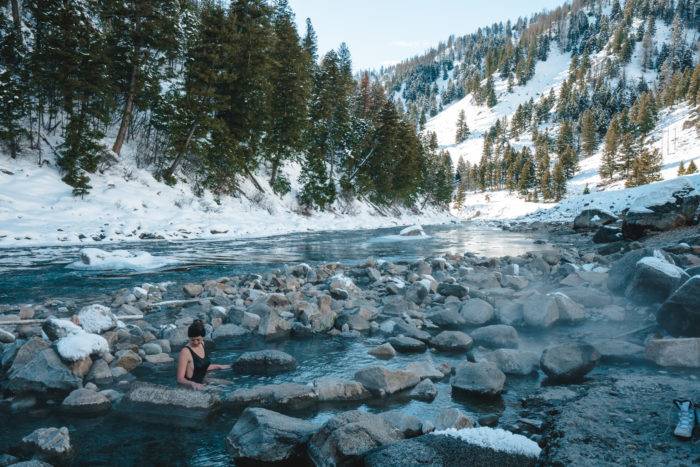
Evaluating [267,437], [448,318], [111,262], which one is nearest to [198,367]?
[267,437]

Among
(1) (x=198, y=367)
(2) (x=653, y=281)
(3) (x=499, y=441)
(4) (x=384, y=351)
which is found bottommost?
(4) (x=384, y=351)

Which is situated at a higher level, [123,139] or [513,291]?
[123,139]

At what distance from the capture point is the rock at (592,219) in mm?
31438

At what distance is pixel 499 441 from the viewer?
3064 mm

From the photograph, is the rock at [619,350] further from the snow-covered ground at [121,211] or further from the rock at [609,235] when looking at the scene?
the snow-covered ground at [121,211]

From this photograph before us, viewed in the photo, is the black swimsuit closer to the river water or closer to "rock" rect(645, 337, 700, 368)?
the river water

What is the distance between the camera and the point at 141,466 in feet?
11.0

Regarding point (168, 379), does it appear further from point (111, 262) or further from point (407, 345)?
point (111, 262)

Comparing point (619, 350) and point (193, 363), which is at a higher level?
point (619, 350)

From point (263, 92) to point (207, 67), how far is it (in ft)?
16.8

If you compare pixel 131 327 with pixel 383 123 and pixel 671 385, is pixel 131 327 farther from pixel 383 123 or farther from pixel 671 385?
pixel 383 123

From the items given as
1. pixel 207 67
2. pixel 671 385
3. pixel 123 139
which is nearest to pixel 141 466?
pixel 671 385

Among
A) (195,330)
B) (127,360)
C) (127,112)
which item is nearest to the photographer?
(195,330)

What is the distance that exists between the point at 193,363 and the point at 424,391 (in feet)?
9.42
